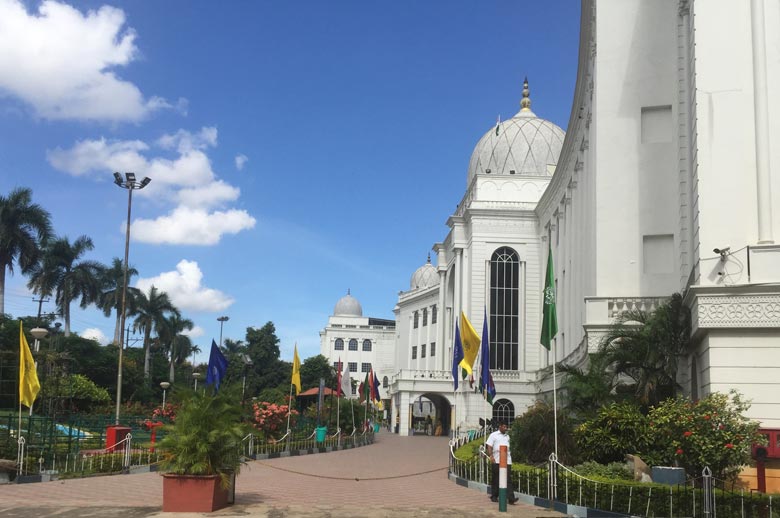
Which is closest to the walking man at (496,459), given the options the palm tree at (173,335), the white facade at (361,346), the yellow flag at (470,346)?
the yellow flag at (470,346)

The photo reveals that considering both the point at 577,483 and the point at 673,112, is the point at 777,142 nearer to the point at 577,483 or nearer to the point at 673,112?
the point at 673,112

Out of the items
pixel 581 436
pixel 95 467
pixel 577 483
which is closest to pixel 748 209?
pixel 581 436

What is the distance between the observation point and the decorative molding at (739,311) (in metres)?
16.5

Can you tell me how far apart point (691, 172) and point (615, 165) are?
583 centimetres

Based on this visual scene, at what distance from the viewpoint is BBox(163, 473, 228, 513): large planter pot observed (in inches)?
508

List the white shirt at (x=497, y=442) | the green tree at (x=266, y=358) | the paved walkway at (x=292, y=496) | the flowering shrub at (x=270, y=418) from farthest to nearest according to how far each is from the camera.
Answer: the green tree at (x=266, y=358) → the flowering shrub at (x=270, y=418) → the white shirt at (x=497, y=442) → the paved walkway at (x=292, y=496)

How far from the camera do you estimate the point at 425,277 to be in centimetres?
8838

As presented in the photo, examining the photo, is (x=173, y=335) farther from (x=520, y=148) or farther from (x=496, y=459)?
(x=496, y=459)

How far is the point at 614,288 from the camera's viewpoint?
992 inches

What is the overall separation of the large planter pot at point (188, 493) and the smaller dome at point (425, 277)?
7405 centimetres

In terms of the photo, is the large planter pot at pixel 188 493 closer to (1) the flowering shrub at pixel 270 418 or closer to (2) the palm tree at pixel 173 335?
(1) the flowering shrub at pixel 270 418

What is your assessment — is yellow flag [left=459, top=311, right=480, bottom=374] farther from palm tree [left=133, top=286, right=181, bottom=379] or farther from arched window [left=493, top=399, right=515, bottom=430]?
palm tree [left=133, top=286, right=181, bottom=379]

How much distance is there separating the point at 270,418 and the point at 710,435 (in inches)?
689

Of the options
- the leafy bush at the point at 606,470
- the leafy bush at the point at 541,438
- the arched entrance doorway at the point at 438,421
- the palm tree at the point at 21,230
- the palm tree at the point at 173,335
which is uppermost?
the palm tree at the point at 21,230
